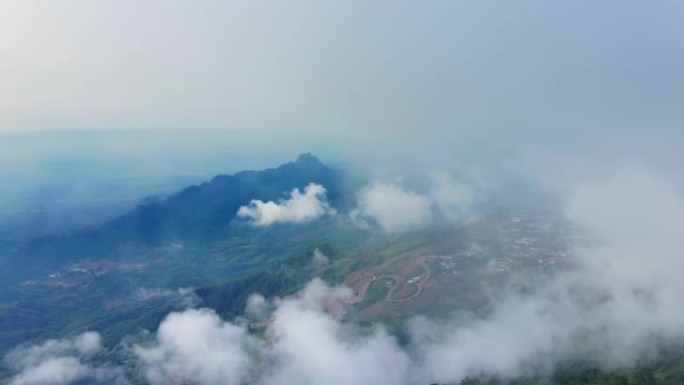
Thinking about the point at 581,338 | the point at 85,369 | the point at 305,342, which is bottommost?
the point at 85,369

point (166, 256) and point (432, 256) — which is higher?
point (432, 256)

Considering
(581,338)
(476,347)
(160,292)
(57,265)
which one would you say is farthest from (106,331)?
(581,338)

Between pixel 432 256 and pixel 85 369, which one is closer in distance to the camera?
pixel 85 369

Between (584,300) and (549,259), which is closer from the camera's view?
(584,300)

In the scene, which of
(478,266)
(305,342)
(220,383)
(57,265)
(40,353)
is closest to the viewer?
(220,383)

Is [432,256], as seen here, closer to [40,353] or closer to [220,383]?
[220,383]

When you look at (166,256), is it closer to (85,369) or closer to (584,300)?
(85,369)

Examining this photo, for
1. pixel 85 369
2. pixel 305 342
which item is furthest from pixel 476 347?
pixel 85 369

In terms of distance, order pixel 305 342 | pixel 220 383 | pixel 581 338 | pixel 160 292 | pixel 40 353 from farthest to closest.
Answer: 1. pixel 160 292
2. pixel 40 353
3. pixel 305 342
4. pixel 220 383
5. pixel 581 338

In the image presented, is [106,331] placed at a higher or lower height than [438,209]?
lower

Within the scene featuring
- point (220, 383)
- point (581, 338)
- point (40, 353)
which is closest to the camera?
point (581, 338)
